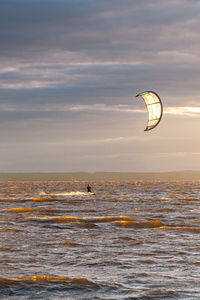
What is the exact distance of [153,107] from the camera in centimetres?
3375

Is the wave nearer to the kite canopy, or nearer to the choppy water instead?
the choppy water

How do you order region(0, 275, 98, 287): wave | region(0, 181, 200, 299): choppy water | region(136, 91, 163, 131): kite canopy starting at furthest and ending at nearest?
region(136, 91, 163, 131): kite canopy → region(0, 275, 98, 287): wave → region(0, 181, 200, 299): choppy water

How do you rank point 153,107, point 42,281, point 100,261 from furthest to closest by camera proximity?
point 153,107 → point 100,261 → point 42,281

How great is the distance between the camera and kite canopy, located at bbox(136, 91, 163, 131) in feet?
106

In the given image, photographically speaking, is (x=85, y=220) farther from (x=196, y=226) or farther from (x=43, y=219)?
(x=196, y=226)

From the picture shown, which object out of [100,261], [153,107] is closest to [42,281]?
[100,261]

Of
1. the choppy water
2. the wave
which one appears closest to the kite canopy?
the choppy water

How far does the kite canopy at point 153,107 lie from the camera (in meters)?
32.4

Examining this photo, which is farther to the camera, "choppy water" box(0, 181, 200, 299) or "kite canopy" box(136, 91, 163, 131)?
"kite canopy" box(136, 91, 163, 131)

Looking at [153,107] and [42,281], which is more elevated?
[153,107]

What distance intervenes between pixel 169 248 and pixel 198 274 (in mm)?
4234

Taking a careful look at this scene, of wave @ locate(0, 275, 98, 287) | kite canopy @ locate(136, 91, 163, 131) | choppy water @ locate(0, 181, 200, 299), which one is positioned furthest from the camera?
kite canopy @ locate(136, 91, 163, 131)

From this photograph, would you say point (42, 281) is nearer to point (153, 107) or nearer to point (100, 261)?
point (100, 261)

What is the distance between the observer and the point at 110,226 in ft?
78.3
